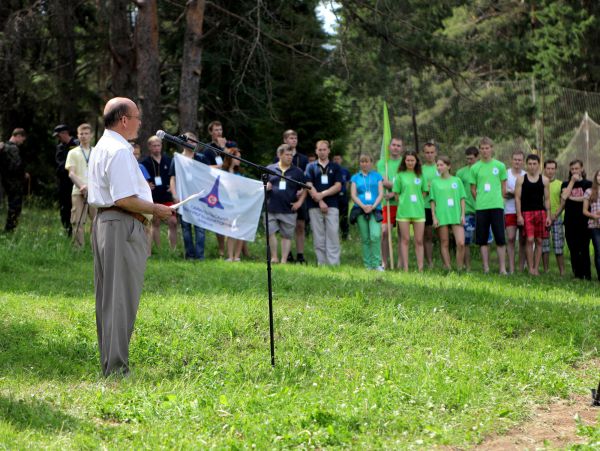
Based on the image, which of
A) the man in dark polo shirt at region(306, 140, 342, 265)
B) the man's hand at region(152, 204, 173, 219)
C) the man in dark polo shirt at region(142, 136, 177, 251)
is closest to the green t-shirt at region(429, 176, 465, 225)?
the man in dark polo shirt at region(306, 140, 342, 265)

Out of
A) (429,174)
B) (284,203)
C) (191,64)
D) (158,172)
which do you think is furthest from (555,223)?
(191,64)

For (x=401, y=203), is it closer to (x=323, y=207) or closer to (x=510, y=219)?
(x=323, y=207)

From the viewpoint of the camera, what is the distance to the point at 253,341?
877cm

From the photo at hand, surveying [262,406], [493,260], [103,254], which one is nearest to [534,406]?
[262,406]

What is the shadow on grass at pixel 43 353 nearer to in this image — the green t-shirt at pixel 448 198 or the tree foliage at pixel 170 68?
the green t-shirt at pixel 448 198

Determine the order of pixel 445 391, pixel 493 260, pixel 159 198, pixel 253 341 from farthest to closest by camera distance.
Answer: pixel 493 260, pixel 159 198, pixel 253 341, pixel 445 391

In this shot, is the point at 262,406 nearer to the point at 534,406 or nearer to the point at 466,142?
Answer: the point at 534,406

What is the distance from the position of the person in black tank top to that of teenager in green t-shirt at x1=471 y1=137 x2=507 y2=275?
348 millimetres

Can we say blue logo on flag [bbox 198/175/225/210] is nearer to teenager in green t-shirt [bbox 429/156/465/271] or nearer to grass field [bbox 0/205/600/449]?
grass field [bbox 0/205/600/449]

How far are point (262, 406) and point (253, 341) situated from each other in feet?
7.39

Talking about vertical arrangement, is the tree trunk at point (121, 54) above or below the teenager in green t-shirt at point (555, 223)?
above

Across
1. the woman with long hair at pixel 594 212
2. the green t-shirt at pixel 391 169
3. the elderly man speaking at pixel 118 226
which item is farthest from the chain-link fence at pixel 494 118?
the elderly man speaking at pixel 118 226

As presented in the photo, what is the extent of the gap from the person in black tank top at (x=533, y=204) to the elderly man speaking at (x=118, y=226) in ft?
29.1

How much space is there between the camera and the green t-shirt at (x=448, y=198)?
47.1 feet
